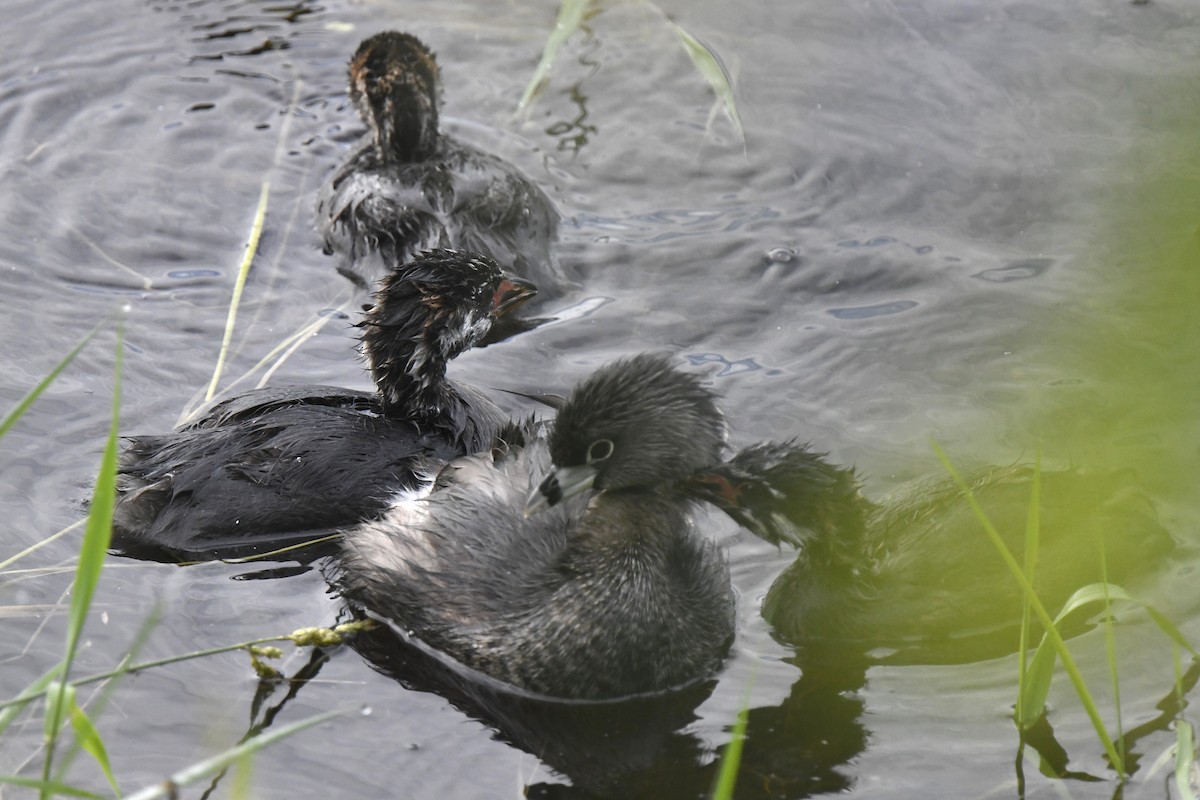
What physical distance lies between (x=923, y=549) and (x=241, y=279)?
4.06 m

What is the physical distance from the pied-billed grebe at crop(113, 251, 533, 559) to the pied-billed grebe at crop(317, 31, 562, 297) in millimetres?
1165

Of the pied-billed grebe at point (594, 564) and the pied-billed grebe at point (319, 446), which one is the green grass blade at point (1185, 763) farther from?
the pied-billed grebe at point (319, 446)

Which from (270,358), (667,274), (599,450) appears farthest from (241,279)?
(599,450)

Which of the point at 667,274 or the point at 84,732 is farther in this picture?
the point at 667,274

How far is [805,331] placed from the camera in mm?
7301

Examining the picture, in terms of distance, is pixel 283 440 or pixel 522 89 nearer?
pixel 283 440

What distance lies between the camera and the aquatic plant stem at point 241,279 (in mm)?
6954

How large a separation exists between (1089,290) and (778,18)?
3379 millimetres

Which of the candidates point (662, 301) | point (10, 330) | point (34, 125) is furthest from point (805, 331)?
point (34, 125)

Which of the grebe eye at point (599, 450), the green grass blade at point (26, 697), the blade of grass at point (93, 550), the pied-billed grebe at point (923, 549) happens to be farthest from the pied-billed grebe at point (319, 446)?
the blade of grass at point (93, 550)

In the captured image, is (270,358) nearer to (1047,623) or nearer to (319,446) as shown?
(319,446)

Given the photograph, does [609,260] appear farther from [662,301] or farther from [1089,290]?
[1089,290]

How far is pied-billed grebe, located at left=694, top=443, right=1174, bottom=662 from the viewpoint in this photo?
5148 mm

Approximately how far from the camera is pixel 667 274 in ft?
25.7
